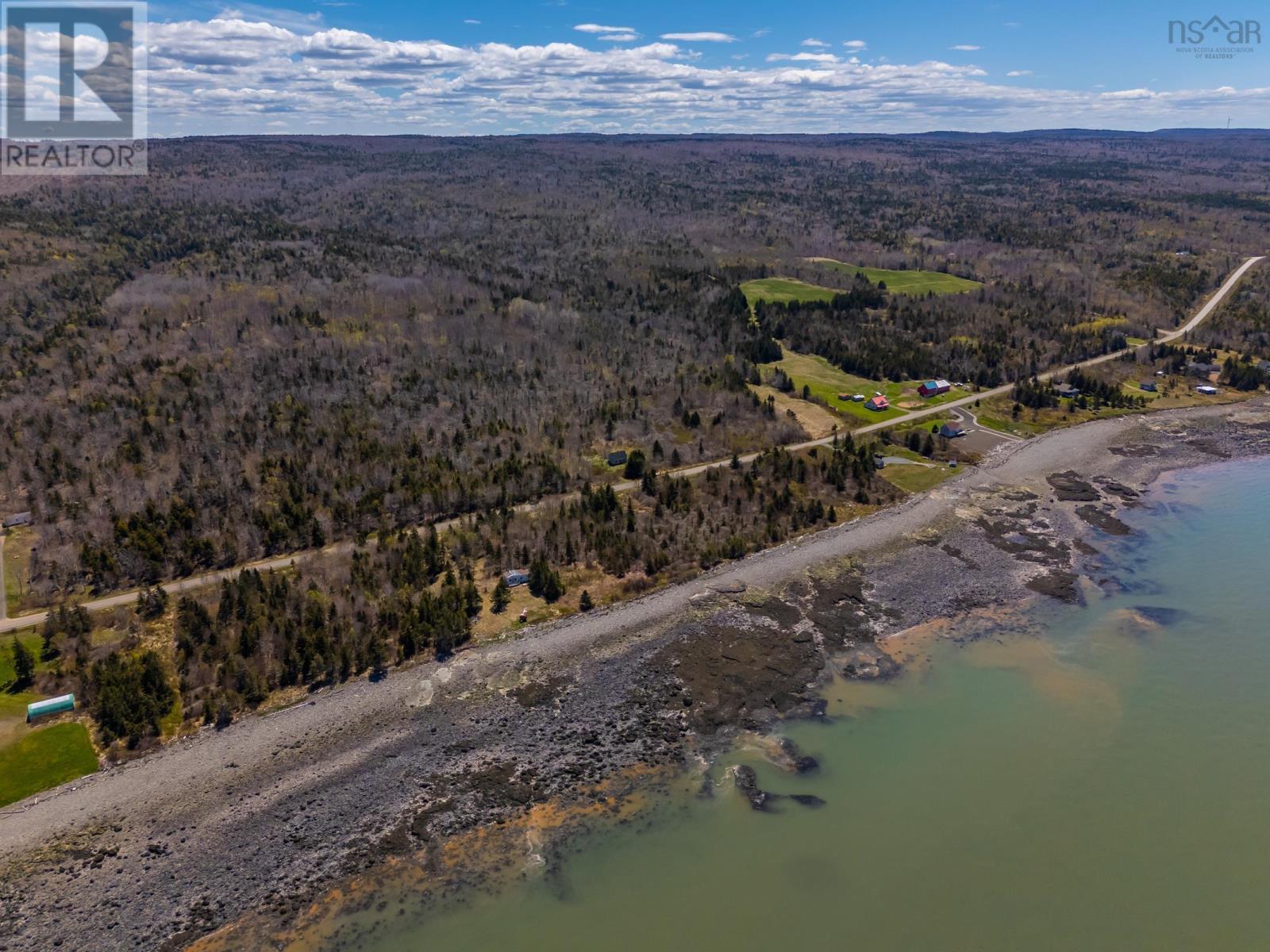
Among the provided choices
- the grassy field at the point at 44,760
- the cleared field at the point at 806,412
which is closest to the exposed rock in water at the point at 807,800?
the grassy field at the point at 44,760

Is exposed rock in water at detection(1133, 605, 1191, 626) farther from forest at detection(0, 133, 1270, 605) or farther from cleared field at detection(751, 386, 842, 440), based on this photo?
cleared field at detection(751, 386, 842, 440)

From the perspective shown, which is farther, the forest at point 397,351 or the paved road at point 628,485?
the forest at point 397,351

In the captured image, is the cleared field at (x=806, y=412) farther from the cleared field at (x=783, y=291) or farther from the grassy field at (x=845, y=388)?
the cleared field at (x=783, y=291)

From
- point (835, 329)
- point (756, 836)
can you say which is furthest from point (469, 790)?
point (835, 329)

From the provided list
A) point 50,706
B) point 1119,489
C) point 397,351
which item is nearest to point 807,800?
point 50,706

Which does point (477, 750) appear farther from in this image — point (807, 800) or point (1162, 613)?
point (1162, 613)

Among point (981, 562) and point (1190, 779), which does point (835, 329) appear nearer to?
point (981, 562)
